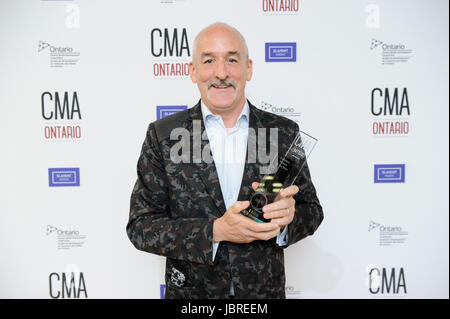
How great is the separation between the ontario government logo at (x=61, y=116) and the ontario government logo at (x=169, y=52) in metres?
0.46

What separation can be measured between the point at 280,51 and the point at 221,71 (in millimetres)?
733

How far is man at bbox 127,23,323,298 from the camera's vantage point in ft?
3.77

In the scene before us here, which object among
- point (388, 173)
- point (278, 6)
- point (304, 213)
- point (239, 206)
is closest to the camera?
point (239, 206)

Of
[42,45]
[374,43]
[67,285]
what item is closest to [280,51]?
[374,43]

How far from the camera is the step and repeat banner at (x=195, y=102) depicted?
179 cm

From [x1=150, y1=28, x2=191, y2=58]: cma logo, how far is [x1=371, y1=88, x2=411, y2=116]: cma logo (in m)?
1.02

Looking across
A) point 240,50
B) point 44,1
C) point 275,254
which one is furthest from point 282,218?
point 44,1

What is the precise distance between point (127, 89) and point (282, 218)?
3.87ft

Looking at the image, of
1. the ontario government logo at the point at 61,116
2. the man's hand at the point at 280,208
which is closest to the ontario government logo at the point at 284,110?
the man's hand at the point at 280,208

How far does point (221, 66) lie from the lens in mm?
1185

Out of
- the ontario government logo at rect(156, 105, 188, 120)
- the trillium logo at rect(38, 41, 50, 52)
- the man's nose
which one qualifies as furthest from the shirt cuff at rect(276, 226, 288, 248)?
the trillium logo at rect(38, 41, 50, 52)

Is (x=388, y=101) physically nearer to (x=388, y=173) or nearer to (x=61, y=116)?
(x=388, y=173)

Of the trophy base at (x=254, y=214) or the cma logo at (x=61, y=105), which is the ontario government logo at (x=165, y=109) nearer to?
the cma logo at (x=61, y=105)

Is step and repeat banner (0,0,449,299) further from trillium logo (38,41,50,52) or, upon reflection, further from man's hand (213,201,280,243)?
man's hand (213,201,280,243)
